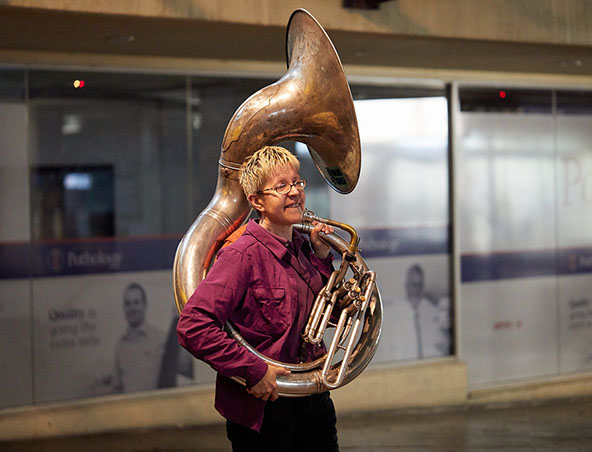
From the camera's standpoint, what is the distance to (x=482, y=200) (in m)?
6.78

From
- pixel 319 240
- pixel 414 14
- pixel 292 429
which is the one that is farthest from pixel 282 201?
pixel 414 14

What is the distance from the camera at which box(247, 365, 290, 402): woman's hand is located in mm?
2537

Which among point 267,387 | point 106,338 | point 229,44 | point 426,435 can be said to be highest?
point 229,44

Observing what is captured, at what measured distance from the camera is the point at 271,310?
2664mm

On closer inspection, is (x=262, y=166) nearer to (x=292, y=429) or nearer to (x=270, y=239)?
(x=270, y=239)

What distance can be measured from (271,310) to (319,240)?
401mm

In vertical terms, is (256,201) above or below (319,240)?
above

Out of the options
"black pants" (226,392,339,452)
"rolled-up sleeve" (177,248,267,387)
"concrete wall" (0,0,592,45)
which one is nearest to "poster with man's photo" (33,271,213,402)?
"concrete wall" (0,0,592,45)

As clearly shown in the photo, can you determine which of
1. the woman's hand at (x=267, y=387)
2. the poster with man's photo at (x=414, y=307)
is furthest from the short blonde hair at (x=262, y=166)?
the poster with man's photo at (x=414, y=307)

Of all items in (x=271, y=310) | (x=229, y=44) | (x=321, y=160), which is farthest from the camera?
(x=229, y=44)

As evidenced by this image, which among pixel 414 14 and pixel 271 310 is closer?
pixel 271 310

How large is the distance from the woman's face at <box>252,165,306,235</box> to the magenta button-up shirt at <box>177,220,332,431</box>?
0.21ft

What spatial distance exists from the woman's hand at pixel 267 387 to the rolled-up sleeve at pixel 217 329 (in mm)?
16

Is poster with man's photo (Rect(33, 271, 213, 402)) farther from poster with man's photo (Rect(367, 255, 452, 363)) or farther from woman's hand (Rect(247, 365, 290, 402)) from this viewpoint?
woman's hand (Rect(247, 365, 290, 402))
